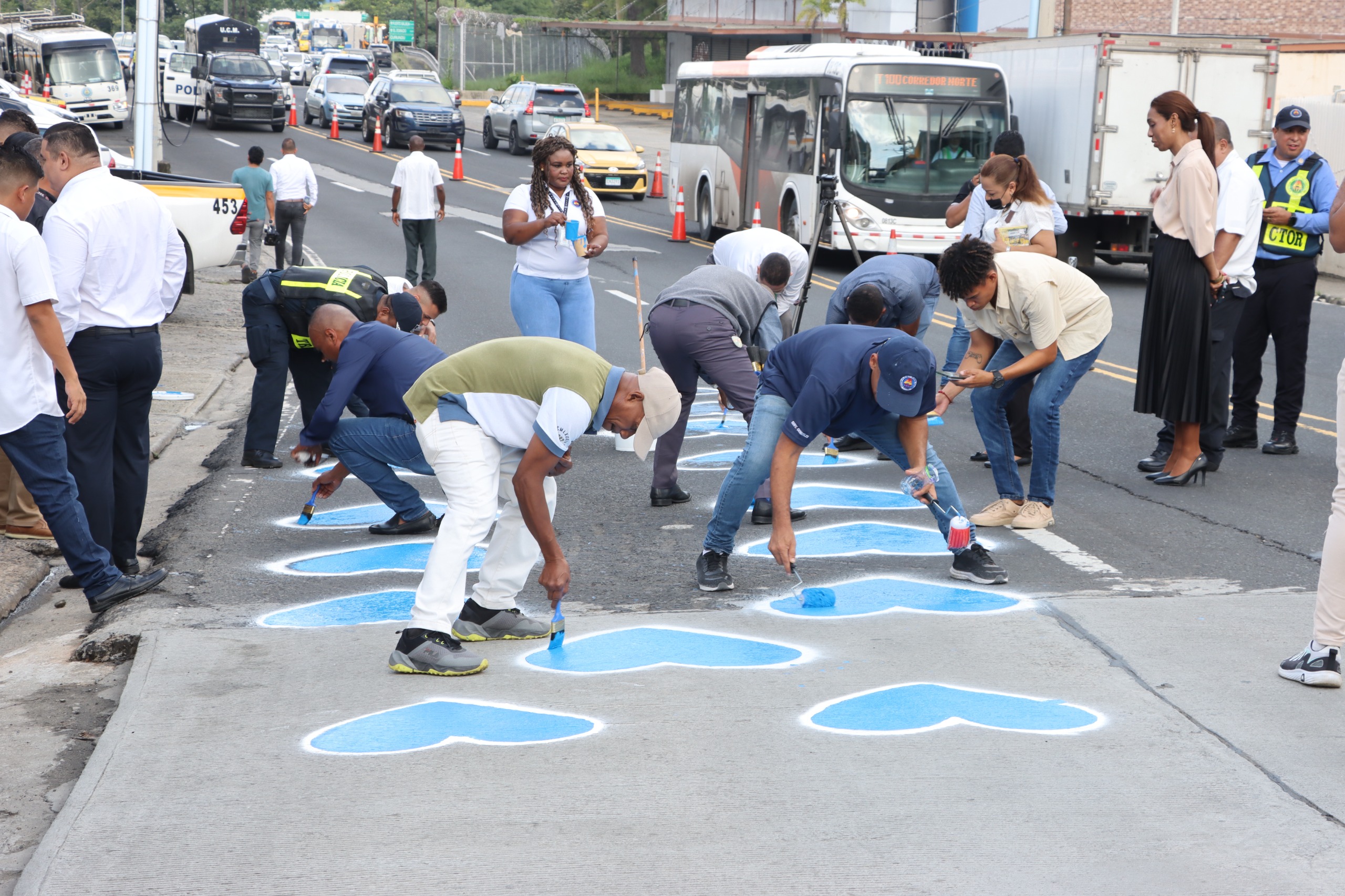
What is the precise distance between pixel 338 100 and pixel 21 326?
123 feet

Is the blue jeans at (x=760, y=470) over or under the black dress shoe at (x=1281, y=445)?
over

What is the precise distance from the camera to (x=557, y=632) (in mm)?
5051

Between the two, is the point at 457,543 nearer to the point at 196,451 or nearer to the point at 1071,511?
the point at 1071,511

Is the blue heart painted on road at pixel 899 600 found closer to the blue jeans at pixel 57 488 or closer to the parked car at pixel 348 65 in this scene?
the blue jeans at pixel 57 488

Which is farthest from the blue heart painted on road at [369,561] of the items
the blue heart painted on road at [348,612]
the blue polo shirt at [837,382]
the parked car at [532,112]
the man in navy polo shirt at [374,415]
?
the parked car at [532,112]

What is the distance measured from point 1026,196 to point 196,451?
5.32 m

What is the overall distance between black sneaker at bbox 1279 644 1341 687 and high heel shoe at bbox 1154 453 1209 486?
3266mm

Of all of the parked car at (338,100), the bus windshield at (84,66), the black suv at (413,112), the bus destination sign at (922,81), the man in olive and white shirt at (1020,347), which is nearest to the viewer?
the man in olive and white shirt at (1020,347)

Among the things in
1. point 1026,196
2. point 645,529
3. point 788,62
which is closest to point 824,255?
point 788,62

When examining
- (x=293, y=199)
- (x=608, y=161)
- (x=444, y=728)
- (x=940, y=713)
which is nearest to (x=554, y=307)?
(x=444, y=728)

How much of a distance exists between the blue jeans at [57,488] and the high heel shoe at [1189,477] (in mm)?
5584

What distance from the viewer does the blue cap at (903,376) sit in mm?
4961

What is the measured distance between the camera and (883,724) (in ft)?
13.9

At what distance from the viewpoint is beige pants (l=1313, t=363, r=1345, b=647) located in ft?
14.5
